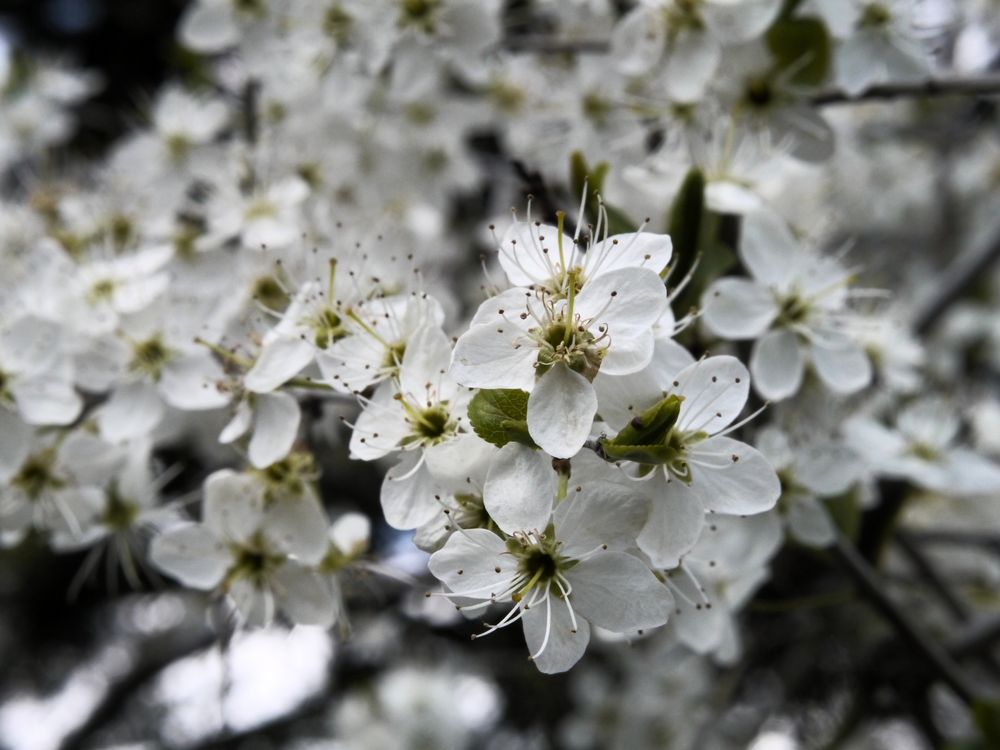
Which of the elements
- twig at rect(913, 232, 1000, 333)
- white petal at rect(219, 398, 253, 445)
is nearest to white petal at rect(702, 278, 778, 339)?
white petal at rect(219, 398, 253, 445)

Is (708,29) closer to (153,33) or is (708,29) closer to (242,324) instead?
(242,324)

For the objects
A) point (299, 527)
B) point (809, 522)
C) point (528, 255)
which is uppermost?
point (528, 255)

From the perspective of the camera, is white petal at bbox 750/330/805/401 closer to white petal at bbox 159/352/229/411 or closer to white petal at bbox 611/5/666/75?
white petal at bbox 611/5/666/75

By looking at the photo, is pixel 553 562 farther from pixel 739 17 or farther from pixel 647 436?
pixel 739 17

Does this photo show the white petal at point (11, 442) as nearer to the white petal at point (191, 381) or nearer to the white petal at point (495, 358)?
the white petal at point (191, 381)

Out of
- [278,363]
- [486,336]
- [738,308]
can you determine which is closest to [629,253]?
[486,336]
